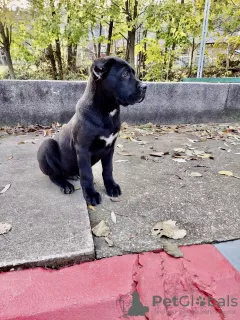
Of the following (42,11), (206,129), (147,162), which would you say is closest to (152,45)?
(42,11)

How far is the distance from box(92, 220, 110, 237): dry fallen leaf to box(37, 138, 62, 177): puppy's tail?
772mm

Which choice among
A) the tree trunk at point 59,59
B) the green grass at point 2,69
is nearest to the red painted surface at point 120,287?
the tree trunk at point 59,59

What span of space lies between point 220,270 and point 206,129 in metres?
3.57

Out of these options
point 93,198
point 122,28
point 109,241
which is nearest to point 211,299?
point 109,241

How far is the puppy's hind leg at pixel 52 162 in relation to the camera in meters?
2.30

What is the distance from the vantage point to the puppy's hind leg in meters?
2.30

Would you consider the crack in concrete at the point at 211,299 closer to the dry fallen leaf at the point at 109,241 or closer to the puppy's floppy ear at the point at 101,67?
the dry fallen leaf at the point at 109,241

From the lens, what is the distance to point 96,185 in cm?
244

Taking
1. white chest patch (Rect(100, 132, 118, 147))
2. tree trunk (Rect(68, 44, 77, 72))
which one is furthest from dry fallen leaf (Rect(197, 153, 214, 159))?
tree trunk (Rect(68, 44, 77, 72))

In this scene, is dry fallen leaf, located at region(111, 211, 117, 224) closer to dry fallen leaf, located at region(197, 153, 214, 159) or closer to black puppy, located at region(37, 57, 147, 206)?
black puppy, located at region(37, 57, 147, 206)

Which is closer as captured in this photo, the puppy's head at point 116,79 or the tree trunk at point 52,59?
the puppy's head at point 116,79

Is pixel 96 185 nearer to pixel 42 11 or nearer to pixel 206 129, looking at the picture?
pixel 206 129

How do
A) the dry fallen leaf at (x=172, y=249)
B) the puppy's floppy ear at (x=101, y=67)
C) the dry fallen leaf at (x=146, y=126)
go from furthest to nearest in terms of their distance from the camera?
1. the dry fallen leaf at (x=146, y=126)
2. the puppy's floppy ear at (x=101, y=67)
3. the dry fallen leaf at (x=172, y=249)

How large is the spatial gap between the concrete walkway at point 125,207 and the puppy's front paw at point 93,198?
6cm
